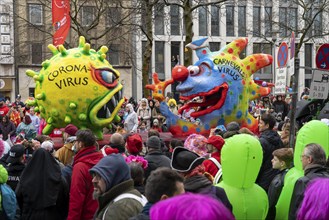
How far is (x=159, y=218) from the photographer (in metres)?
2.65

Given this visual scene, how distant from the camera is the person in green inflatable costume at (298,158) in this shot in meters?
5.64

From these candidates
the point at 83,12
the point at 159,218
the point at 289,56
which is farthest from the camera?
the point at 83,12

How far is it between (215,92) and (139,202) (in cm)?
942

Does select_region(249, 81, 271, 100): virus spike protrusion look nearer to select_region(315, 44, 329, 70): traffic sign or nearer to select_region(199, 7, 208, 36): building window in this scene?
select_region(315, 44, 329, 70): traffic sign

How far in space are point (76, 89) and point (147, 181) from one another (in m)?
7.86

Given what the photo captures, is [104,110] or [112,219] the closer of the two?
[112,219]

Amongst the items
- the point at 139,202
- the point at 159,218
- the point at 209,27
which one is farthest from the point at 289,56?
the point at 209,27

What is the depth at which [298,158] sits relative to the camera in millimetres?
5945

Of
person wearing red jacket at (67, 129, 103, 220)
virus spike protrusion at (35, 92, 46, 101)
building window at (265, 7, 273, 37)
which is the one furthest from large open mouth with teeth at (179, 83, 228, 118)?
building window at (265, 7, 273, 37)

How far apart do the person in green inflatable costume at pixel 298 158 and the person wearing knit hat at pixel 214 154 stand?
1078 mm

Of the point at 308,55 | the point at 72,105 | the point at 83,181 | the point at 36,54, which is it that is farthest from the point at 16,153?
the point at 308,55

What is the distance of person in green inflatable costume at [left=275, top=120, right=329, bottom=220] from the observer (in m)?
5.64

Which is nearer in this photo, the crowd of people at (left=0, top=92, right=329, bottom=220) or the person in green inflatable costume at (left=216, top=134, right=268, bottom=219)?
the crowd of people at (left=0, top=92, right=329, bottom=220)

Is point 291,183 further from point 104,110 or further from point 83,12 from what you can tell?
point 83,12
